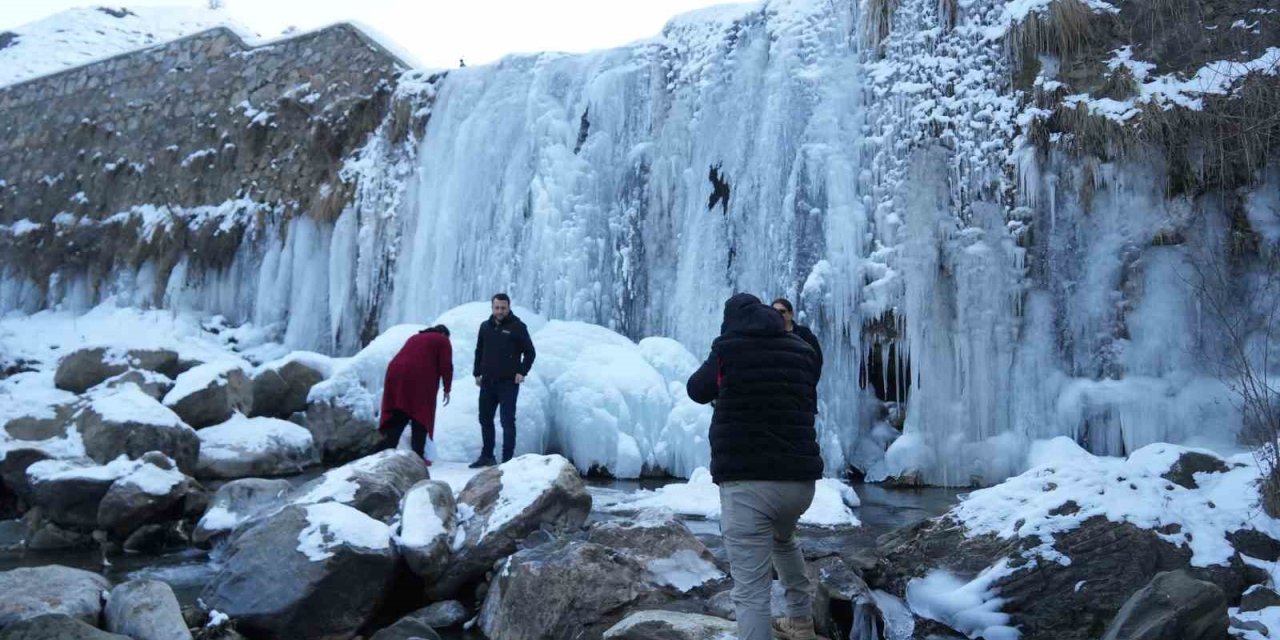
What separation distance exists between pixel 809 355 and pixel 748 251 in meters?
6.90

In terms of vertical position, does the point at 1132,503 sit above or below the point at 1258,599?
above

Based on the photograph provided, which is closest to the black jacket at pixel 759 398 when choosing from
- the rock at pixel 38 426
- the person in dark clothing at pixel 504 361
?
the person in dark clothing at pixel 504 361

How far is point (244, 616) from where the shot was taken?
439 centimetres

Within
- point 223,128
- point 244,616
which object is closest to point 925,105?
point 244,616

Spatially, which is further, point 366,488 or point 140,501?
point 140,501

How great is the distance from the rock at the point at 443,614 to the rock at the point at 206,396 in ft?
17.6

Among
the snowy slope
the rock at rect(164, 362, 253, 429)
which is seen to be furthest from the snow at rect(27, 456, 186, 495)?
the snowy slope

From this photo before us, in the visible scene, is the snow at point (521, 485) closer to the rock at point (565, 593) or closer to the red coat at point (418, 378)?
A: the rock at point (565, 593)

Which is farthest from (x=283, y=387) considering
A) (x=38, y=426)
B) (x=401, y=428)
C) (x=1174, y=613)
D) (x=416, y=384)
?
(x=1174, y=613)

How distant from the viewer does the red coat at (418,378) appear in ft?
24.6

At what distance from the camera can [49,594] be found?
13.9 ft

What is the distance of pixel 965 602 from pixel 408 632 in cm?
240

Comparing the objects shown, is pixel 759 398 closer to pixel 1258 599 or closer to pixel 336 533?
pixel 1258 599

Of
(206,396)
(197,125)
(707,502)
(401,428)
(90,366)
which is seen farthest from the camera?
(197,125)
